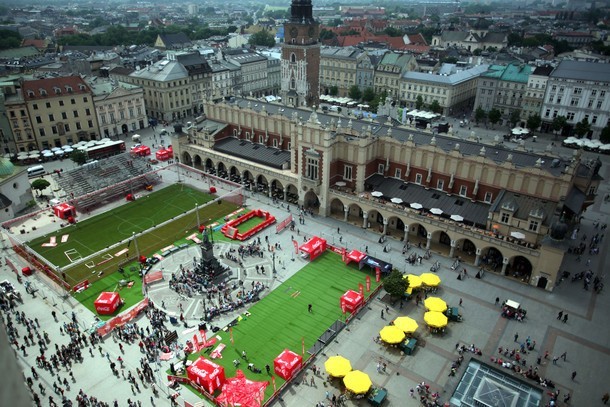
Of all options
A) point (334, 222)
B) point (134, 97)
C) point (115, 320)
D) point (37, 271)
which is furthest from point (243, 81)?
point (115, 320)

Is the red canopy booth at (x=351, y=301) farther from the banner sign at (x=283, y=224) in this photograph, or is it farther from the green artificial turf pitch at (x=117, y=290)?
the green artificial turf pitch at (x=117, y=290)

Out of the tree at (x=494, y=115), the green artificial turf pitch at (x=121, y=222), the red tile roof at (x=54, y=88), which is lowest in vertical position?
the green artificial turf pitch at (x=121, y=222)

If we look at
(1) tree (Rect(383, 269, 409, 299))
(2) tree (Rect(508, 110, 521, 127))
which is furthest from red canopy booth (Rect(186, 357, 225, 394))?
(2) tree (Rect(508, 110, 521, 127))

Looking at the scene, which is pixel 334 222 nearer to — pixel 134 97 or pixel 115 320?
pixel 115 320

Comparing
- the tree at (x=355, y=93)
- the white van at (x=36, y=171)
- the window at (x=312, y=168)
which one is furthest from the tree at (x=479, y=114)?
the white van at (x=36, y=171)

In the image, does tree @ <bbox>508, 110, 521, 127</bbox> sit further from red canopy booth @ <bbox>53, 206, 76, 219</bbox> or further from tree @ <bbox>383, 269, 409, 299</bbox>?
red canopy booth @ <bbox>53, 206, 76, 219</bbox>

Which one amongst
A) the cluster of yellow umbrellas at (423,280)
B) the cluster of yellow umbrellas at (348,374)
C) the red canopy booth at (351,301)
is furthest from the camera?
the cluster of yellow umbrellas at (423,280)

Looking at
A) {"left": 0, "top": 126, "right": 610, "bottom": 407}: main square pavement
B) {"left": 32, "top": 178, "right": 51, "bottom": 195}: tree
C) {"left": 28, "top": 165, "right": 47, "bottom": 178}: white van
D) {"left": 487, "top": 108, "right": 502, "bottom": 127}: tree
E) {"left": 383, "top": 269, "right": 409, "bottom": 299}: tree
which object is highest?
{"left": 487, "top": 108, "right": 502, "bottom": 127}: tree
